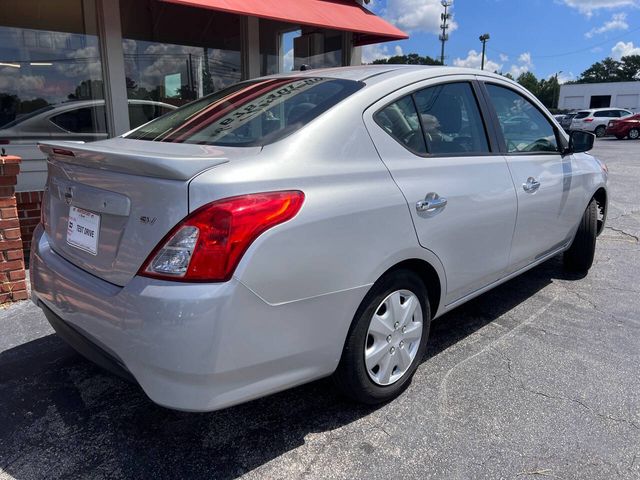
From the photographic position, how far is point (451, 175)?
2650 millimetres

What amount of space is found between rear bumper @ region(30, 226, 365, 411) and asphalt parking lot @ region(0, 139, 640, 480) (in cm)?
43

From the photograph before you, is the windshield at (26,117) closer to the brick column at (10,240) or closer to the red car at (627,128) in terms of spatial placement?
the brick column at (10,240)

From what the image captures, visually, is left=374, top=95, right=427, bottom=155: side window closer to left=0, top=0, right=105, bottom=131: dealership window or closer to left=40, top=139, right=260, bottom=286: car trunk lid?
left=40, top=139, right=260, bottom=286: car trunk lid

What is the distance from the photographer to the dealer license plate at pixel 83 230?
206 centimetres

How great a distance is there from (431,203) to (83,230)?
1.58 metres

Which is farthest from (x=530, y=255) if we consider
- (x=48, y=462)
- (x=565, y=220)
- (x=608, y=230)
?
(x=608, y=230)

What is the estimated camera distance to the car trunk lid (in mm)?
1798

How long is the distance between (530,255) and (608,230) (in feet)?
11.8

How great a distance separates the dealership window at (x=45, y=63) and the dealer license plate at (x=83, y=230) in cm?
394

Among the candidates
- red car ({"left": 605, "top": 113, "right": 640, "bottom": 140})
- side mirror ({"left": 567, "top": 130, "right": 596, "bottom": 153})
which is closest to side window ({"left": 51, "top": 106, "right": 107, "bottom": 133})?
side mirror ({"left": 567, "top": 130, "right": 596, "bottom": 153})

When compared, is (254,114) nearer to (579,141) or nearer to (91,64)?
(579,141)

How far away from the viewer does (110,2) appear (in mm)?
5672

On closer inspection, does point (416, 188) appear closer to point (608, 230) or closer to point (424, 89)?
point (424, 89)

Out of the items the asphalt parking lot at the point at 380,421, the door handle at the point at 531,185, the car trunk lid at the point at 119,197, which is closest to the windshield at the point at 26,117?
the asphalt parking lot at the point at 380,421
